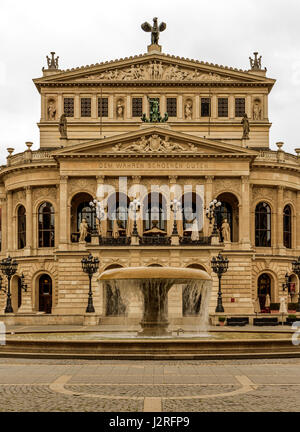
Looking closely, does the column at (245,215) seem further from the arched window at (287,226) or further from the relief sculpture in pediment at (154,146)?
the arched window at (287,226)

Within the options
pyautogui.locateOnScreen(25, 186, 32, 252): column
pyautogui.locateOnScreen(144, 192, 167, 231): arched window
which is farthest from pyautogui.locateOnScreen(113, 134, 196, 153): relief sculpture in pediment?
pyautogui.locateOnScreen(25, 186, 32, 252): column

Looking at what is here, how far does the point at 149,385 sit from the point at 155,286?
39.3ft

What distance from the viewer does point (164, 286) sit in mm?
32344

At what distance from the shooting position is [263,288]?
7144 centimetres

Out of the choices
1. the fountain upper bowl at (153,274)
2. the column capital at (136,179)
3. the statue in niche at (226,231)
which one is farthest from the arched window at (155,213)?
the fountain upper bowl at (153,274)

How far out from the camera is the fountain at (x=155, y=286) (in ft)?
103

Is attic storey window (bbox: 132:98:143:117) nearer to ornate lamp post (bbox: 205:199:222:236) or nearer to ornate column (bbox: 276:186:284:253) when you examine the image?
ornate column (bbox: 276:186:284:253)

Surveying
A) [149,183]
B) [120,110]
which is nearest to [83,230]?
[149,183]

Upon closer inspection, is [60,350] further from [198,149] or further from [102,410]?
[198,149]

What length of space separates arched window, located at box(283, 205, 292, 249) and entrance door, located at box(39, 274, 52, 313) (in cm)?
2115

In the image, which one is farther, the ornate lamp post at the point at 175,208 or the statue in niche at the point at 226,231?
the statue in niche at the point at 226,231

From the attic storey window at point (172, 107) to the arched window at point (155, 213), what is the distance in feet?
35.4

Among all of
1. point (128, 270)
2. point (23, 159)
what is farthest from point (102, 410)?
point (23, 159)

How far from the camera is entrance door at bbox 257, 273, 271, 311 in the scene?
234 ft
